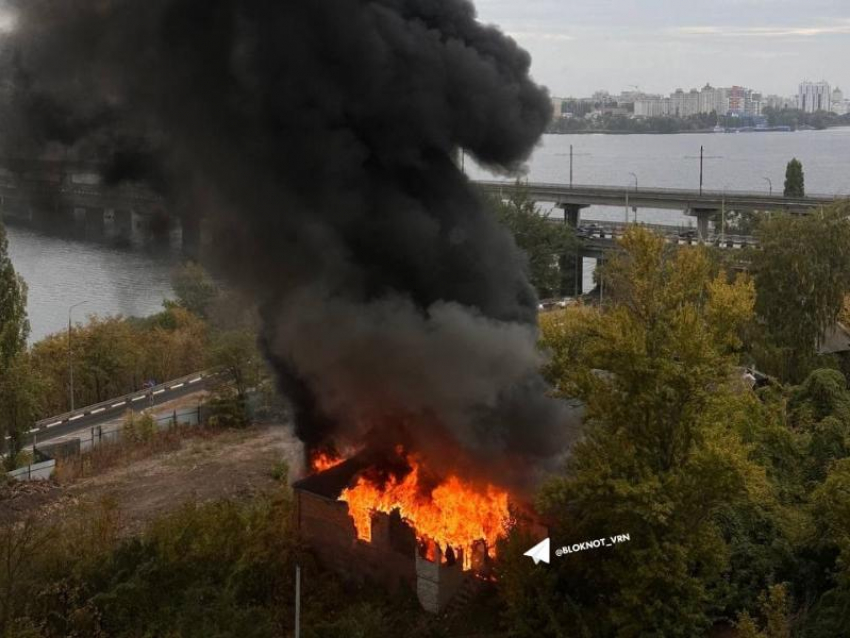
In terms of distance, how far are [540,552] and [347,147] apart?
26.5 ft

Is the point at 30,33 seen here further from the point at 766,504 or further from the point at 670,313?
the point at 766,504

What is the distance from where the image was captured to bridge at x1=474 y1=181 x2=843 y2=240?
55.5 m

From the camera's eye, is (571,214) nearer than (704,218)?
No

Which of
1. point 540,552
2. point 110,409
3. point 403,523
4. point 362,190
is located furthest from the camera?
point 110,409

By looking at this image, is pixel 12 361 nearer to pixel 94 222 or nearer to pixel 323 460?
pixel 94 222

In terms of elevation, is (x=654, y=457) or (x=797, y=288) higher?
(x=797, y=288)

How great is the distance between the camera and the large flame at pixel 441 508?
16375 millimetres

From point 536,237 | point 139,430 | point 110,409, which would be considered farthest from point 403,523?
point 536,237

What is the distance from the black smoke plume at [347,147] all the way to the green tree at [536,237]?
29662 mm

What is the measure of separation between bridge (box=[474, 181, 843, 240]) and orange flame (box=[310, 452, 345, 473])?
1282 inches

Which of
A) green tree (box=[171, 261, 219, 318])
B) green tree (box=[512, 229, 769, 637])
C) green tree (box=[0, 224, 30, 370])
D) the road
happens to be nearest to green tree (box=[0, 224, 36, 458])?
green tree (box=[0, 224, 30, 370])

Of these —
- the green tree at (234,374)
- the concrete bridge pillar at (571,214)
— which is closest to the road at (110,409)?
the green tree at (234,374)

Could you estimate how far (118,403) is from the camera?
1398 inches

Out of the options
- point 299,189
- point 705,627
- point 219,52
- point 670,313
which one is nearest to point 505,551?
point 705,627
